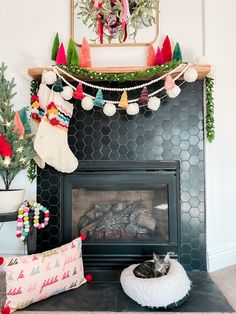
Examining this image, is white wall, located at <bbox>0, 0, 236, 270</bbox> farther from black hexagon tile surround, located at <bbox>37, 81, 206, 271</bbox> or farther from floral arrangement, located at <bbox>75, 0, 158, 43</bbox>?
floral arrangement, located at <bbox>75, 0, 158, 43</bbox>

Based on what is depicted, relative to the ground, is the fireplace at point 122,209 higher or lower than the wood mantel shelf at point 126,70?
lower

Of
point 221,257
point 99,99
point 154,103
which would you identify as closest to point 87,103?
point 99,99

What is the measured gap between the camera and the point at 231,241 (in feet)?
6.90

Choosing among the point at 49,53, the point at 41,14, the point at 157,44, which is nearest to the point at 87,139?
the point at 49,53

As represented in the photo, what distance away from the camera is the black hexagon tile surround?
2.03m

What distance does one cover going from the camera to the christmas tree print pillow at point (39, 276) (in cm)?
144

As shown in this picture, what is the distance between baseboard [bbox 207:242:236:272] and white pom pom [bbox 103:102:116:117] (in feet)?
4.07

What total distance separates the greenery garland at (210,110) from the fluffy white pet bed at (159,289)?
0.97m

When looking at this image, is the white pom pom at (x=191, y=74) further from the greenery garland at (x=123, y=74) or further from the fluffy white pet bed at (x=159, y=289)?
the fluffy white pet bed at (x=159, y=289)

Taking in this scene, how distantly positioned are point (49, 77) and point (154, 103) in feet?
2.43

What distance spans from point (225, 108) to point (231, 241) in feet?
3.34

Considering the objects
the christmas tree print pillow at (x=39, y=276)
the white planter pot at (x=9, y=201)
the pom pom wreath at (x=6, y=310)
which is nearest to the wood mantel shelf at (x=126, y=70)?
the white planter pot at (x=9, y=201)

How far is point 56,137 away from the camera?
1935 millimetres

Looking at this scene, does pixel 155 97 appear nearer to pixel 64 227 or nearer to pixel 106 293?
pixel 64 227
